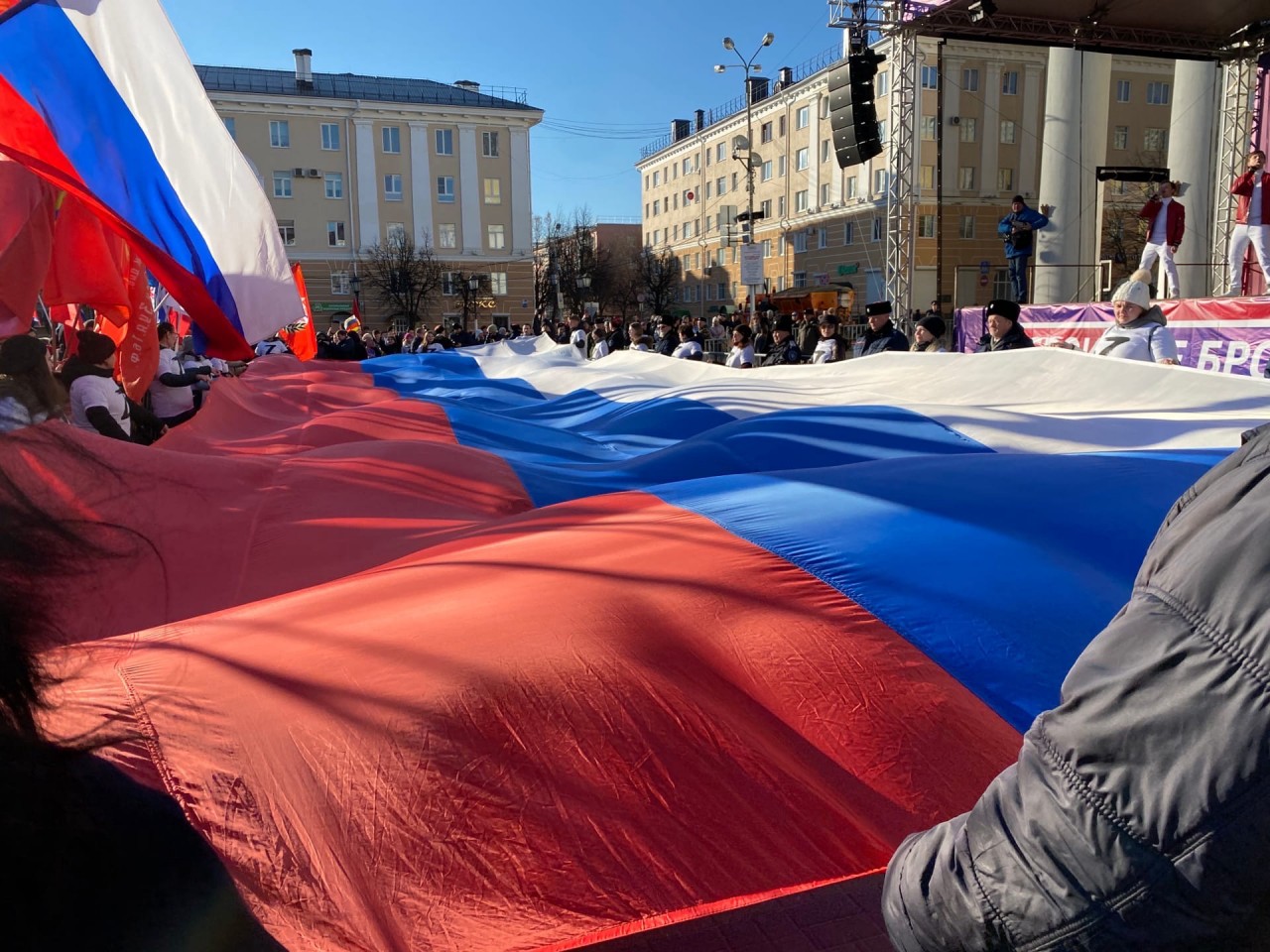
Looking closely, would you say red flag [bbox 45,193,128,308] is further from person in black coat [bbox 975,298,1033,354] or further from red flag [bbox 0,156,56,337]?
person in black coat [bbox 975,298,1033,354]

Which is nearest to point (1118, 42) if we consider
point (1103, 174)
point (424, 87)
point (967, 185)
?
point (1103, 174)

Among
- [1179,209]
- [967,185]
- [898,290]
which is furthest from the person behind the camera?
[967,185]

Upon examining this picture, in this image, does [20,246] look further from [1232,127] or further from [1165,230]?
[1232,127]

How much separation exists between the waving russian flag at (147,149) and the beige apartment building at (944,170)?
105ft

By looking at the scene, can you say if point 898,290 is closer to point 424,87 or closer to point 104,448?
point 104,448

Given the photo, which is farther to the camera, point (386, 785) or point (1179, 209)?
point (1179, 209)

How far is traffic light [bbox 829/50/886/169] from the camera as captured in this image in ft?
42.0

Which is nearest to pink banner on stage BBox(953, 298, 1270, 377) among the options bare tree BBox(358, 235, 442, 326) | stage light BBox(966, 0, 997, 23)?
stage light BBox(966, 0, 997, 23)

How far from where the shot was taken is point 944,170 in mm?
39469

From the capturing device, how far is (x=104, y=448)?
2.96 meters

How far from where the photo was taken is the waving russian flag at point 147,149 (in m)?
3.59

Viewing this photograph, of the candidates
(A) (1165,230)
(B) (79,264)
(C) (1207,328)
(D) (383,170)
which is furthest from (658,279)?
(B) (79,264)

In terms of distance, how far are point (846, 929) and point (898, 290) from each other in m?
14.8

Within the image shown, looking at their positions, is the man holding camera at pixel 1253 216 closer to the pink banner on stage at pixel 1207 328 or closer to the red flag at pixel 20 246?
the pink banner on stage at pixel 1207 328
